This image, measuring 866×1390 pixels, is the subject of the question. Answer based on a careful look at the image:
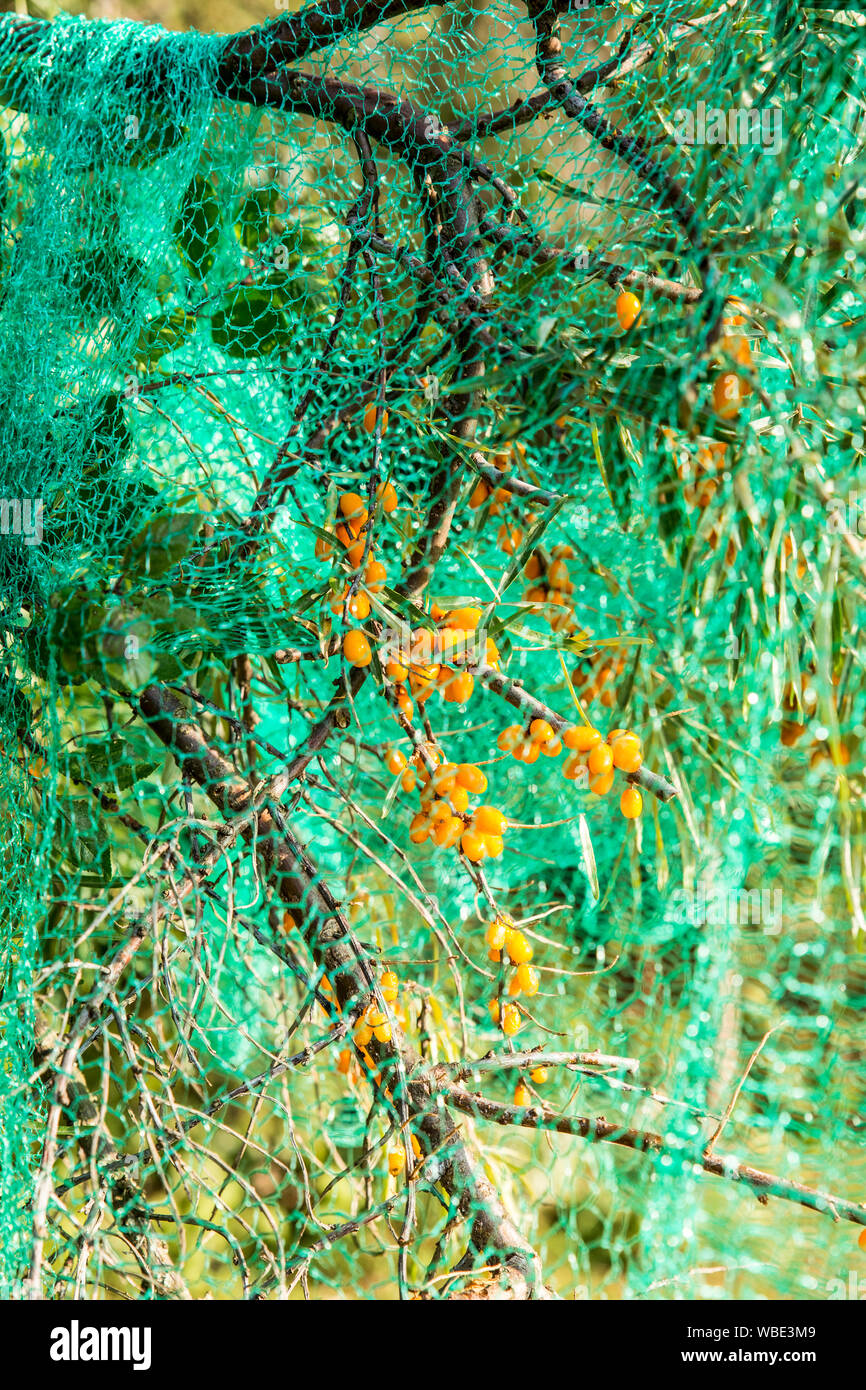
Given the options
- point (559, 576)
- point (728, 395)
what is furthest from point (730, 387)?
point (559, 576)

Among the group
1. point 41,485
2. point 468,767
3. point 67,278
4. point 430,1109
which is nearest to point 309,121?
point 67,278

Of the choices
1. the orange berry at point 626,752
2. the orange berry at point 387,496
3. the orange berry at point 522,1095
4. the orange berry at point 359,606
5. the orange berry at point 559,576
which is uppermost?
the orange berry at point 387,496

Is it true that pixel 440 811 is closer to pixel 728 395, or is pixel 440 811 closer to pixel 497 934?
pixel 497 934

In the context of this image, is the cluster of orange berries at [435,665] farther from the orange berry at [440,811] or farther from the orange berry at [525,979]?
the orange berry at [525,979]

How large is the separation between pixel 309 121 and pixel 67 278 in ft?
0.63

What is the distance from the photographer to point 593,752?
1.45 feet

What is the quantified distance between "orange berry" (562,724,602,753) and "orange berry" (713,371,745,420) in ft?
0.51

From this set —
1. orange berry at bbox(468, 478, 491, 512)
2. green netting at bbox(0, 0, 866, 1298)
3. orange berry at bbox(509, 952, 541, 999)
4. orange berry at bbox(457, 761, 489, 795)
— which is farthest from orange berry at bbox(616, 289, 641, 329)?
orange berry at bbox(509, 952, 541, 999)

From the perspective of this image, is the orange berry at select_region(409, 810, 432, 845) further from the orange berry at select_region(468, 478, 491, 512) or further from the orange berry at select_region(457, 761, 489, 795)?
the orange berry at select_region(468, 478, 491, 512)

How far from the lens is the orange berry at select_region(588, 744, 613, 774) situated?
439 mm

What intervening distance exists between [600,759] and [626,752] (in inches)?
0.6

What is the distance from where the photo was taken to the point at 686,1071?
590 mm

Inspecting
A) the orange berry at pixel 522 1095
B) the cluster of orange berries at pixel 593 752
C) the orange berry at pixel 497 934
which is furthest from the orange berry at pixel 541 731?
the orange berry at pixel 522 1095

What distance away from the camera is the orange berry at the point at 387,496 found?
0.46 m
